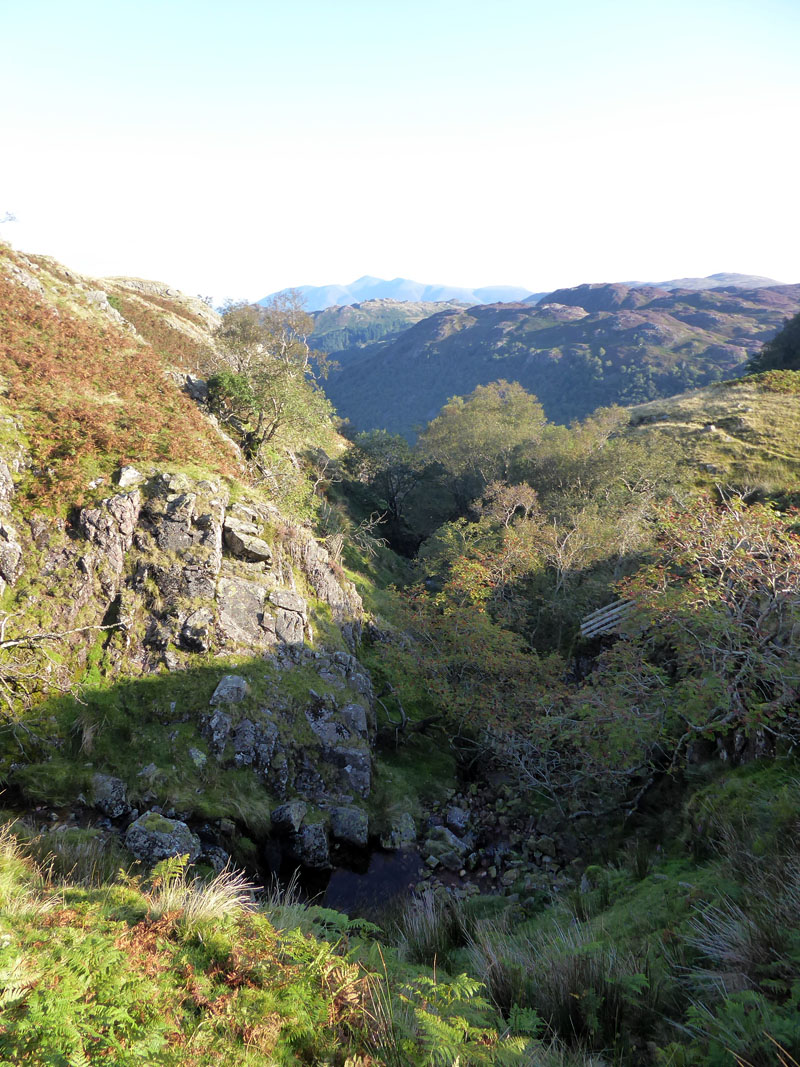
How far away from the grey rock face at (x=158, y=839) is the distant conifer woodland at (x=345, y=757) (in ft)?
0.22

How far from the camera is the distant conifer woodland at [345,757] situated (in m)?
4.08

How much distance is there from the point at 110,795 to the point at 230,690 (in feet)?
10.0

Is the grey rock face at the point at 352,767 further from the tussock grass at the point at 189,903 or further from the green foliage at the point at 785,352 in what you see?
the green foliage at the point at 785,352

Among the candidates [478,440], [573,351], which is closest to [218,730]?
[478,440]

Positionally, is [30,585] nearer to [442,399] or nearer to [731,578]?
[731,578]

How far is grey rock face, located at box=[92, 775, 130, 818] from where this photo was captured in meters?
9.63

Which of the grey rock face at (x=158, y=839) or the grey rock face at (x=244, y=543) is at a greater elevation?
the grey rock face at (x=244, y=543)

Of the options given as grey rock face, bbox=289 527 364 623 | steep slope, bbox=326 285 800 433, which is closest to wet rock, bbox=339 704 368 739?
grey rock face, bbox=289 527 364 623

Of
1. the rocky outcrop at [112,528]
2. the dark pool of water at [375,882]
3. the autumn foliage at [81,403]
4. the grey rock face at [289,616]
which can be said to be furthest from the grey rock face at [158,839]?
the autumn foliage at [81,403]

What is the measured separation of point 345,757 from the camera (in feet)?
42.3

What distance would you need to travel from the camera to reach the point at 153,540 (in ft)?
43.3

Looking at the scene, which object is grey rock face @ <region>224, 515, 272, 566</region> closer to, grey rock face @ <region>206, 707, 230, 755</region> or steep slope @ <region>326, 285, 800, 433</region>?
grey rock face @ <region>206, 707, 230, 755</region>

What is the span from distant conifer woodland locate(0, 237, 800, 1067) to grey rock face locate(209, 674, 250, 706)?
0.73 ft

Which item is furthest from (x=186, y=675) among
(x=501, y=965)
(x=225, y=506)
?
(x=501, y=965)
